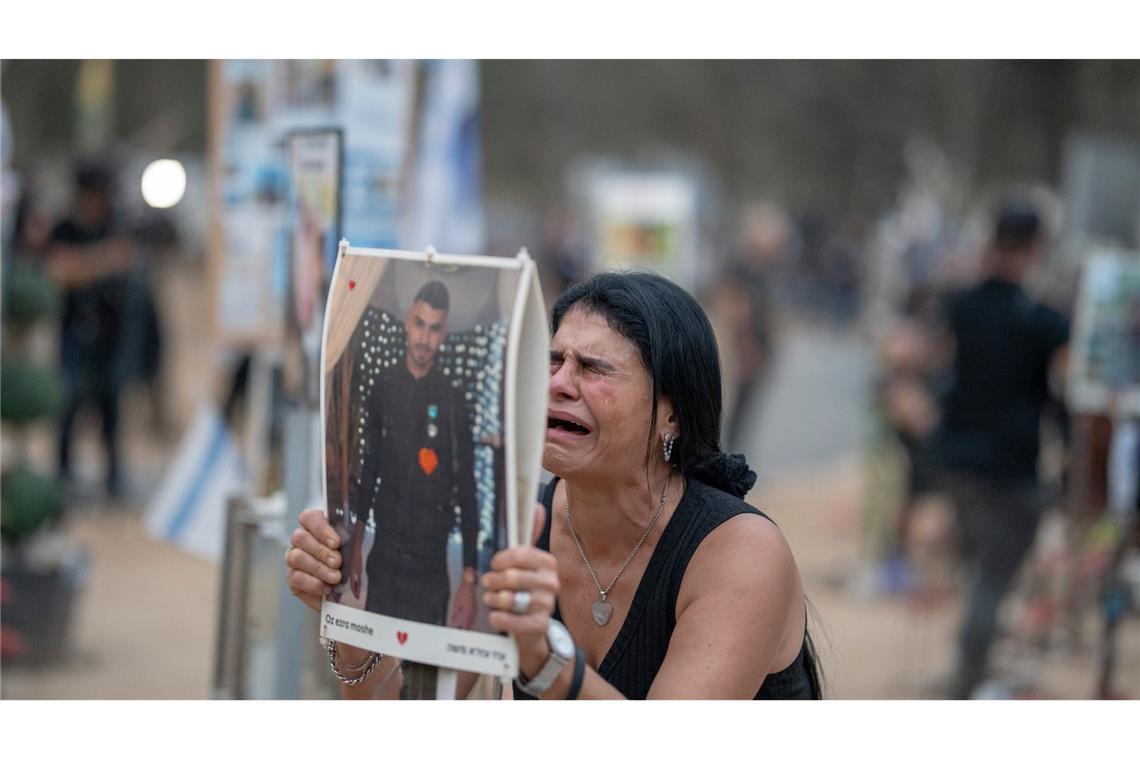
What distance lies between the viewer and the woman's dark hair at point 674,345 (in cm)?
221

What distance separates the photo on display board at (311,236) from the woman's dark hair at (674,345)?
2.86 ft

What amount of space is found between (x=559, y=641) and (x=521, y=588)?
12 cm

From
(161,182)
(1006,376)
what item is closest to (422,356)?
(161,182)

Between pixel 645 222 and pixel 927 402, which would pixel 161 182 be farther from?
pixel 645 222

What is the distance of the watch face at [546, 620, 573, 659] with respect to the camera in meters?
1.81

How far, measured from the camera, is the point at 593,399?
7.14ft

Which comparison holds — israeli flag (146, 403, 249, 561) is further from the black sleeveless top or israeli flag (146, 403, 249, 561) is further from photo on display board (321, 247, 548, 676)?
photo on display board (321, 247, 548, 676)

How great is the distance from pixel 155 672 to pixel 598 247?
8186mm

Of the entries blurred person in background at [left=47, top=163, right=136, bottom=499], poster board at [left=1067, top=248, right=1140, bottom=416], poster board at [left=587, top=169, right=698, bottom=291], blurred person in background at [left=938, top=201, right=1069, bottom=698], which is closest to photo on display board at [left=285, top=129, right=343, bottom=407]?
blurred person in background at [left=938, top=201, right=1069, bottom=698]

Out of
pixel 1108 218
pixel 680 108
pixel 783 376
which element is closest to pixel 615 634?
pixel 1108 218

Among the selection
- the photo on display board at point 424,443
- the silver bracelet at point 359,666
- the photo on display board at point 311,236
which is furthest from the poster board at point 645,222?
the photo on display board at point 424,443

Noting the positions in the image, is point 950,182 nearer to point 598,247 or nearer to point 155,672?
point 598,247

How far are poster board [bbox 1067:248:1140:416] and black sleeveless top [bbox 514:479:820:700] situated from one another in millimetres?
4078

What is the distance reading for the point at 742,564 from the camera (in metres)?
2.17
